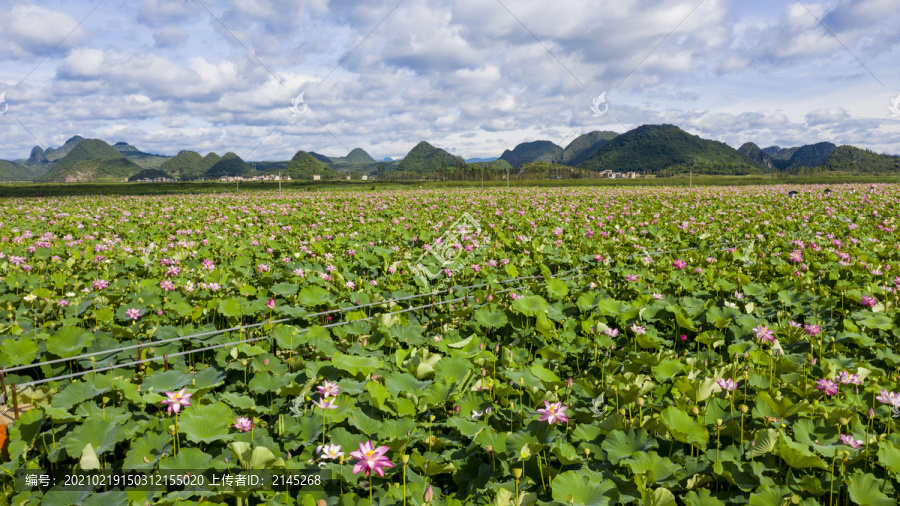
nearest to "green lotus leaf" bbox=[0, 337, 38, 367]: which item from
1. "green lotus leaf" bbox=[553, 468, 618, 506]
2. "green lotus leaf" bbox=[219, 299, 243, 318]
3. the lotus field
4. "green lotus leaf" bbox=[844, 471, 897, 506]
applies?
the lotus field

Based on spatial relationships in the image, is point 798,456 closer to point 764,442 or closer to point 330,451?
point 764,442

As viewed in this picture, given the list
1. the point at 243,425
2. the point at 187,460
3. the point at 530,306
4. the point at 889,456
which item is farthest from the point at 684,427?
the point at 187,460

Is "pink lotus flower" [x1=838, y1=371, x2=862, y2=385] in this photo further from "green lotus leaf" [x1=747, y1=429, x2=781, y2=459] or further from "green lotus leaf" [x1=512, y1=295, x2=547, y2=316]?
"green lotus leaf" [x1=512, y1=295, x2=547, y2=316]

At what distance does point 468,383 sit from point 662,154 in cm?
18933

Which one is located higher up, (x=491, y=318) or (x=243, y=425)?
(x=491, y=318)

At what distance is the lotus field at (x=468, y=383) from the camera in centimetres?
219

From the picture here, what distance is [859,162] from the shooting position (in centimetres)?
12762

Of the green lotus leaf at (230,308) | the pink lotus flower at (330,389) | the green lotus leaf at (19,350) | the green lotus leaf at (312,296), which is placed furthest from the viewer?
the green lotus leaf at (312,296)

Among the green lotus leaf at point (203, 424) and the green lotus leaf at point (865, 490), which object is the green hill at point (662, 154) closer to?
the green lotus leaf at point (865, 490)

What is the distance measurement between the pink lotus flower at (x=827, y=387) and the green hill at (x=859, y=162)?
513ft

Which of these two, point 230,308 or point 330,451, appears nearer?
point 330,451

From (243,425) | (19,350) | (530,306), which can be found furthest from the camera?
(530,306)

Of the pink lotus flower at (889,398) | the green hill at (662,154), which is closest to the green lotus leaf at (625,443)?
the pink lotus flower at (889,398)

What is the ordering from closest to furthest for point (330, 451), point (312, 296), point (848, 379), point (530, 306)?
point (330, 451) < point (848, 379) < point (530, 306) < point (312, 296)
